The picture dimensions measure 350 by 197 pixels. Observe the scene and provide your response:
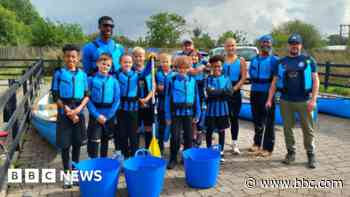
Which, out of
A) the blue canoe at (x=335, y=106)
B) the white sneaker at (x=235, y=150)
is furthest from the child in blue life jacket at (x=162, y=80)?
the blue canoe at (x=335, y=106)

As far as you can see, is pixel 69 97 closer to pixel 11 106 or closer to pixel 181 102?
pixel 181 102

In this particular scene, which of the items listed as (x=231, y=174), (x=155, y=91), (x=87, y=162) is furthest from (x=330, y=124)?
(x=87, y=162)

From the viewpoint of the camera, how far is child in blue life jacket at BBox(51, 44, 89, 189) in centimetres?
394

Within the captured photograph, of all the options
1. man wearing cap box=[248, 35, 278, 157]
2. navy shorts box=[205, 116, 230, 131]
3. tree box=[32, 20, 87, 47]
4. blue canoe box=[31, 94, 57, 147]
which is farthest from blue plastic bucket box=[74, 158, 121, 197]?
tree box=[32, 20, 87, 47]

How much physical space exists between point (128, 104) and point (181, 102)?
0.67 meters

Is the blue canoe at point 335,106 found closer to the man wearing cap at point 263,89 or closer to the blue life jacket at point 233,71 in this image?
the man wearing cap at point 263,89

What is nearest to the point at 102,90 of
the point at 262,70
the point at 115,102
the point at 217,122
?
the point at 115,102

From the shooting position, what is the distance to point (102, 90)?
162 inches

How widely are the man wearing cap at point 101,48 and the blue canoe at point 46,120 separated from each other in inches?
62.0

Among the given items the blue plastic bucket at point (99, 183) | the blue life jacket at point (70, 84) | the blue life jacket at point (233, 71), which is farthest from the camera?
the blue life jacket at point (233, 71)

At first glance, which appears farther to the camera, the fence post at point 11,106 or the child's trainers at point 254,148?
the child's trainers at point 254,148

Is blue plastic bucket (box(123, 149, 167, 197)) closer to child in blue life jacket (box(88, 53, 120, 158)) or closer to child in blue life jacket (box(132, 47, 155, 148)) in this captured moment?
child in blue life jacket (box(88, 53, 120, 158))

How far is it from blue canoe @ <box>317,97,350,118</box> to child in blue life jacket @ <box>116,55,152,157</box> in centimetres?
A: 594

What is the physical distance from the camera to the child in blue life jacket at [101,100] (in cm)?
412
